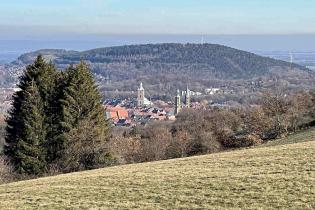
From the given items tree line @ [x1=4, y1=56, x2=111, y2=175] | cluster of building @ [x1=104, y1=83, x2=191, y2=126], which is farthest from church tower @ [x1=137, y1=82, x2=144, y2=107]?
tree line @ [x1=4, y1=56, x2=111, y2=175]

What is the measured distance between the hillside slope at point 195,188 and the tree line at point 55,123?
14.2 m

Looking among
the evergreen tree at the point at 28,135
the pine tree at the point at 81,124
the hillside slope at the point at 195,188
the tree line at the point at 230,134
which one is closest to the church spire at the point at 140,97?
the tree line at the point at 230,134

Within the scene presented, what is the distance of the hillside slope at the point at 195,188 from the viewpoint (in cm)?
1439

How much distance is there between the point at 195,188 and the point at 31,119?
22823 mm

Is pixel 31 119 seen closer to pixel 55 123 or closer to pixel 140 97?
pixel 55 123

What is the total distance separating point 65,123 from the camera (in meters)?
37.9

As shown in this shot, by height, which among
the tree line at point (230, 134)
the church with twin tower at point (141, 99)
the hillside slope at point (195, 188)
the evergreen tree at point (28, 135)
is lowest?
the church with twin tower at point (141, 99)

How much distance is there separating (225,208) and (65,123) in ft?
84.3

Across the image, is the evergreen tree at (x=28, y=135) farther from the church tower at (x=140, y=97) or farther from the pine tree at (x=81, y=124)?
the church tower at (x=140, y=97)

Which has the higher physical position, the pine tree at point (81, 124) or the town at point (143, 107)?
the pine tree at point (81, 124)

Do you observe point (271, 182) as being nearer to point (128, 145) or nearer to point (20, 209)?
point (20, 209)

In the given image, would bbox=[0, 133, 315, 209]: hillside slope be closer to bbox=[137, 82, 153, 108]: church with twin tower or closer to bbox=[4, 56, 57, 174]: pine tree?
bbox=[4, 56, 57, 174]: pine tree

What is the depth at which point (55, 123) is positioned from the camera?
38719 mm

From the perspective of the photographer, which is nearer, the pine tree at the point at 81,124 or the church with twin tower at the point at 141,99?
the pine tree at the point at 81,124
